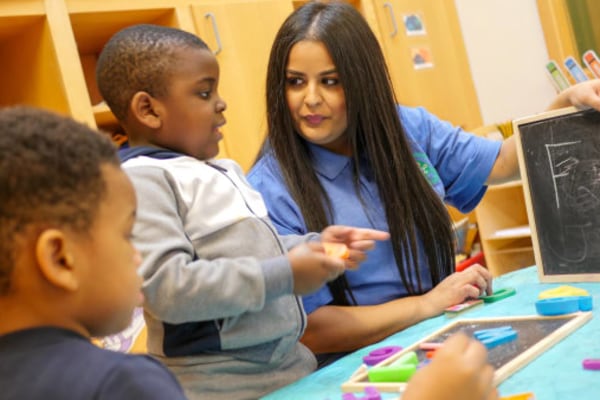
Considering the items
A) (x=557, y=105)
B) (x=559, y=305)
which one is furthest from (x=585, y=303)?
(x=557, y=105)

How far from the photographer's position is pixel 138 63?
4.00 ft

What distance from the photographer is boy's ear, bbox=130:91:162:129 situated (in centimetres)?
121

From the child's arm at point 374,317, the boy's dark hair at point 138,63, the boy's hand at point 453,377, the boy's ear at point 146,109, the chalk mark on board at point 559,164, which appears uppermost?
the boy's dark hair at point 138,63

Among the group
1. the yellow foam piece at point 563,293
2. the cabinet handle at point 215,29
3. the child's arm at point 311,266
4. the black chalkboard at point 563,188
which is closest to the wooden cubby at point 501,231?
the cabinet handle at point 215,29

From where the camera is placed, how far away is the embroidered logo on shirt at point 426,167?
1.73 metres

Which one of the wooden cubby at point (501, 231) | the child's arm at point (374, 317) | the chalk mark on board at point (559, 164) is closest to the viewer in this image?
the child's arm at point (374, 317)

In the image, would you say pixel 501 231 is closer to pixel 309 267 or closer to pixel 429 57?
pixel 429 57

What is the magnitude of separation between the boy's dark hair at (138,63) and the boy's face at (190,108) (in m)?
0.01

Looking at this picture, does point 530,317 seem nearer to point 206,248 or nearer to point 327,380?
point 327,380

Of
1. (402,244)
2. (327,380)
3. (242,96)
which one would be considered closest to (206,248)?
(327,380)

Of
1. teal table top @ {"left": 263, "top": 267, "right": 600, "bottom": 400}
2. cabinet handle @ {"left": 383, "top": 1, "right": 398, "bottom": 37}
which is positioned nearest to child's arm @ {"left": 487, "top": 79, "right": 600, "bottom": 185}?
teal table top @ {"left": 263, "top": 267, "right": 600, "bottom": 400}

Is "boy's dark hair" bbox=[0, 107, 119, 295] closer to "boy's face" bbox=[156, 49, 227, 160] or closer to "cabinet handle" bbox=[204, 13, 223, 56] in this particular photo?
"boy's face" bbox=[156, 49, 227, 160]

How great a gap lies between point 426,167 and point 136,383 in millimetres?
1198

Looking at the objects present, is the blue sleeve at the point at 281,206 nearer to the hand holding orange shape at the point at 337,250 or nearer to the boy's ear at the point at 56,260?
the hand holding orange shape at the point at 337,250
